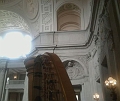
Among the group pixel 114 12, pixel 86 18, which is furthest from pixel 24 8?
pixel 114 12

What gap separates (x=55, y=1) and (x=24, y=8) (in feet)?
10.4

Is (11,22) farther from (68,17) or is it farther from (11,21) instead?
(68,17)

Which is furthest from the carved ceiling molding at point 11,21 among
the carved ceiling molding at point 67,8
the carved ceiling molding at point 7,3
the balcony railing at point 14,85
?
the balcony railing at point 14,85

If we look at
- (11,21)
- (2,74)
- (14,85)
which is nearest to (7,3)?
(11,21)

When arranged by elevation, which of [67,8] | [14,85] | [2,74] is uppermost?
[67,8]

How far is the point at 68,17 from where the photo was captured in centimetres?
1434

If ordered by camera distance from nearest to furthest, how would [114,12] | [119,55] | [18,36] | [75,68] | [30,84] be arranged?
[30,84]
[119,55]
[114,12]
[75,68]
[18,36]

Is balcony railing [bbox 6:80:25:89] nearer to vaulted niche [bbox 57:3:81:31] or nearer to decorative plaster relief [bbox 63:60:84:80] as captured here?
decorative plaster relief [bbox 63:60:84:80]

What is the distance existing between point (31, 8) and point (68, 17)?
3.32 metres

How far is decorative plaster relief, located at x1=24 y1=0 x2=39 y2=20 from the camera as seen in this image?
1411 centimetres

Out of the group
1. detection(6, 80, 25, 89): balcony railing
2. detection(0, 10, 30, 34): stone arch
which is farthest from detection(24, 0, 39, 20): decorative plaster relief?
detection(6, 80, 25, 89): balcony railing

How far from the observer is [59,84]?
2.34 meters

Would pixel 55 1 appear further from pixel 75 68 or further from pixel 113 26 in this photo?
pixel 113 26

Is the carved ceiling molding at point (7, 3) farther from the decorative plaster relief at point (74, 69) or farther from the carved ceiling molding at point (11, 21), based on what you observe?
the decorative plaster relief at point (74, 69)
